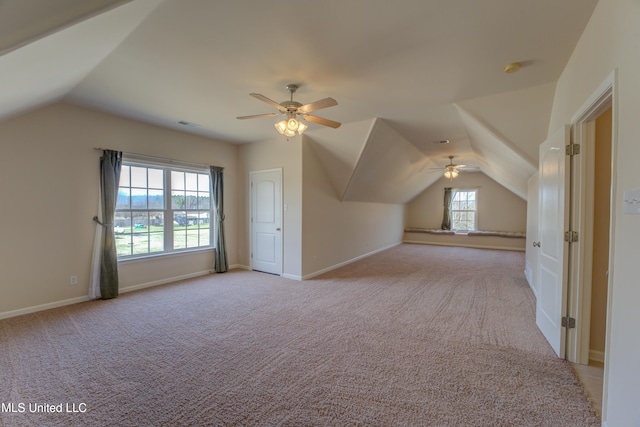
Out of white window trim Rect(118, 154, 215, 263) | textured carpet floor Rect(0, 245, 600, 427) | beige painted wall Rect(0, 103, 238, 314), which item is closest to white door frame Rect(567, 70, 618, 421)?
textured carpet floor Rect(0, 245, 600, 427)

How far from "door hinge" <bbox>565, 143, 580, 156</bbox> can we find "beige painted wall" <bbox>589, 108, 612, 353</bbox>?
0.28 m

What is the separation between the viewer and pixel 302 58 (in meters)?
2.47

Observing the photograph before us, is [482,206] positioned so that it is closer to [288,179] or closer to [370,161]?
[370,161]

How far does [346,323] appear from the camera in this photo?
3145 millimetres

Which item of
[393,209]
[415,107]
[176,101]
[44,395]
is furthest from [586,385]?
[393,209]

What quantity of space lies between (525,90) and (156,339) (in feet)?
15.7

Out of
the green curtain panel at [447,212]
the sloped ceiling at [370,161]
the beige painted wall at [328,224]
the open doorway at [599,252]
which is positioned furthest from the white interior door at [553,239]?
the green curtain panel at [447,212]

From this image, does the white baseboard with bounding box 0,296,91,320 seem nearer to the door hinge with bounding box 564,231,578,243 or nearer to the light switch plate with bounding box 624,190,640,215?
the light switch plate with bounding box 624,190,640,215

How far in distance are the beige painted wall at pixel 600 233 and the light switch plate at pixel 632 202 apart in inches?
47.1

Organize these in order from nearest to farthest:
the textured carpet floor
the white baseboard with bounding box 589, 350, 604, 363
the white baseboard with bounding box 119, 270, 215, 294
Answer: the textured carpet floor
the white baseboard with bounding box 589, 350, 604, 363
the white baseboard with bounding box 119, 270, 215, 294

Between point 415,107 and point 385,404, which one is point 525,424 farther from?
point 415,107

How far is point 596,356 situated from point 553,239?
1044 millimetres

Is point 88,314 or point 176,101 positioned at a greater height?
point 176,101

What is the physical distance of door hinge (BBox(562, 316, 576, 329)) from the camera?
2358mm
